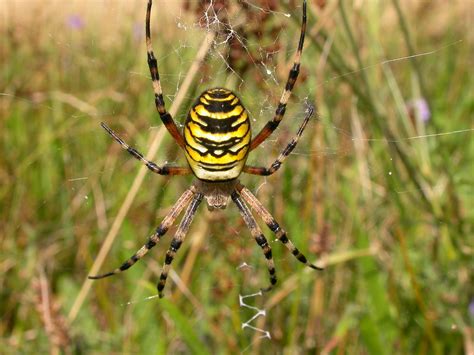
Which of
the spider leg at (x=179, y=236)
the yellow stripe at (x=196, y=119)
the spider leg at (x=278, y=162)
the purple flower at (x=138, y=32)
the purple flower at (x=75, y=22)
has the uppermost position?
the purple flower at (x=75, y=22)

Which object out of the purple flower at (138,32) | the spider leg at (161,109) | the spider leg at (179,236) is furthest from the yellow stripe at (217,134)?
the purple flower at (138,32)

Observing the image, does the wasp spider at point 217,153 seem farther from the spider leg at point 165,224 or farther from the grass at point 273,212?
the grass at point 273,212

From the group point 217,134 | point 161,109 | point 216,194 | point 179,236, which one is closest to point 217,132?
point 217,134

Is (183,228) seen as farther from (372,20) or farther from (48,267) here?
(372,20)

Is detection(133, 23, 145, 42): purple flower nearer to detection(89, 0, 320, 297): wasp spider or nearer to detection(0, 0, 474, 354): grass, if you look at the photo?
detection(0, 0, 474, 354): grass

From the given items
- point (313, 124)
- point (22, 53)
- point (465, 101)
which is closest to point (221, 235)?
point (313, 124)

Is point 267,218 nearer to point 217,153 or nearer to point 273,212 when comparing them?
point 273,212
